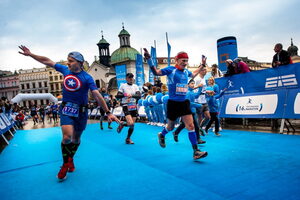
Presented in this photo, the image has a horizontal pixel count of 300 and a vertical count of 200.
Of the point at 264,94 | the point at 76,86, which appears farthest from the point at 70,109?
the point at 264,94

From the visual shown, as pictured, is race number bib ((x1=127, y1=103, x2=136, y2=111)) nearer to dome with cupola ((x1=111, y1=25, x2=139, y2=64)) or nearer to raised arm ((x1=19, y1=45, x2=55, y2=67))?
raised arm ((x1=19, y1=45, x2=55, y2=67))

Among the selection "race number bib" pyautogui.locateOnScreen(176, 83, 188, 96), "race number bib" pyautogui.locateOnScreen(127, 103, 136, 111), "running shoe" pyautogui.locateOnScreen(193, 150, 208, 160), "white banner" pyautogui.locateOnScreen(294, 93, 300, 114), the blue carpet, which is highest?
"race number bib" pyautogui.locateOnScreen(176, 83, 188, 96)

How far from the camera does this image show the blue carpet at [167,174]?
306cm

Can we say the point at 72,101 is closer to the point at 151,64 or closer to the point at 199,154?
the point at 151,64

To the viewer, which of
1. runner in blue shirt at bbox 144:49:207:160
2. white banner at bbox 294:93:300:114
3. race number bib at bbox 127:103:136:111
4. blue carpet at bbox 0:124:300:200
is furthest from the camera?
race number bib at bbox 127:103:136:111

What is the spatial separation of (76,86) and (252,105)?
648cm

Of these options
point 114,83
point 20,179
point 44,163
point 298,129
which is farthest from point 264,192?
point 114,83

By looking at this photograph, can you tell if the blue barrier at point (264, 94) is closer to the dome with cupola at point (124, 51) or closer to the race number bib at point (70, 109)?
the race number bib at point (70, 109)

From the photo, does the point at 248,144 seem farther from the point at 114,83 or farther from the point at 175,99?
the point at 114,83

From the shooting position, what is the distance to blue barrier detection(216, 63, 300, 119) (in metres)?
7.12

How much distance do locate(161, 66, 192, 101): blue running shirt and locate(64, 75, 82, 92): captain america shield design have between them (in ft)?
5.76

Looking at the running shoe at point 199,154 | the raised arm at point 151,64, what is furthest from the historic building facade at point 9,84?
the running shoe at point 199,154

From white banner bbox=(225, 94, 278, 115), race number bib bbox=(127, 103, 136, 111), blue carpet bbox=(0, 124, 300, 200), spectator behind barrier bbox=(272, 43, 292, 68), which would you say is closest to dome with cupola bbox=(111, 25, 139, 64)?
white banner bbox=(225, 94, 278, 115)

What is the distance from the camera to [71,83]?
4035mm
